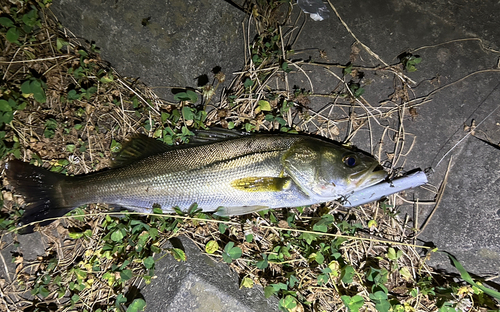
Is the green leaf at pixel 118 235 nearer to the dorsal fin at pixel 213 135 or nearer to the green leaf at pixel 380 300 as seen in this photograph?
the dorsal fin at pixel 213 135

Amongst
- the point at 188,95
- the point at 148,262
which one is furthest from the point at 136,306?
the point at 188,95

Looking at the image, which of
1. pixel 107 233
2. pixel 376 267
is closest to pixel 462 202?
pixel 376 267

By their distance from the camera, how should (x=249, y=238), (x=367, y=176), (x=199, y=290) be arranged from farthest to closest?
(x=249, y=238), (x=367, y=176), (x=199, y=290)

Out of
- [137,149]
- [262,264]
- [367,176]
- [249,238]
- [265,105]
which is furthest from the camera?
[265,105]

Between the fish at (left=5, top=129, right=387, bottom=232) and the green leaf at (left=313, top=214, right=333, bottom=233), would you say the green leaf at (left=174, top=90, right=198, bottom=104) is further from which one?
the green leaf at (left=313, top=214, right=333, bottom=233)

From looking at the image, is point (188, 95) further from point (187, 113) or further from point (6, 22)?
point (6, 22)

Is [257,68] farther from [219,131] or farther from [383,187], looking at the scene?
[383,187]

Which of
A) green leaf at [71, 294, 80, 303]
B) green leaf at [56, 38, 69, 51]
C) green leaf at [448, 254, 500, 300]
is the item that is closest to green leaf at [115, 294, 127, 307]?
green leaf at [71, 294, 80, 303]
